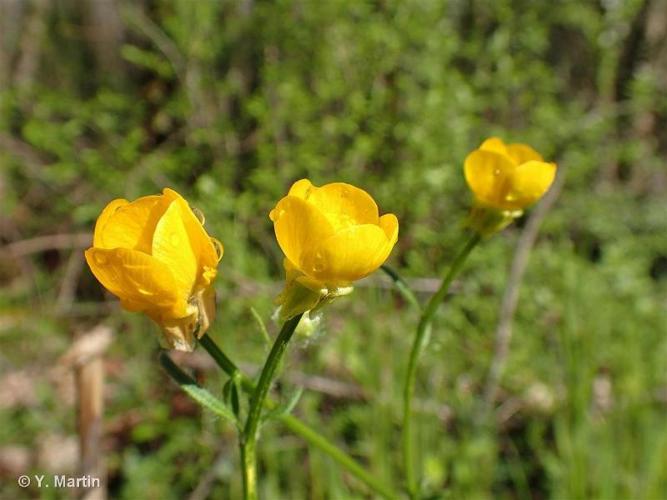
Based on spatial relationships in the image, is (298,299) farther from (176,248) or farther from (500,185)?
(500,185)

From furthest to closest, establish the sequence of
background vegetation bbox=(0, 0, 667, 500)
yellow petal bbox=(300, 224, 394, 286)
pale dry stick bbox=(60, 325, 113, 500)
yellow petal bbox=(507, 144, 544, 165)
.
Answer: background vegetation bbox=(0, 0, 667, 500) → pale dry stick bbox=(60, 325, 113, 500) → yellow petal bbox=(507, 144, 544, 165) → yellow petal bbox=(300, 224, 394, 286)

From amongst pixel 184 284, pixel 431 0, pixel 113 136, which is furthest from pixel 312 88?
pixel 184 284

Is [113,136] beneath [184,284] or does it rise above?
beneath

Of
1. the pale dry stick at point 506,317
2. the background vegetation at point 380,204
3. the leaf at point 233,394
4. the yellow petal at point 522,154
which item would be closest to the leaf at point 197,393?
the leaf at point 233,394

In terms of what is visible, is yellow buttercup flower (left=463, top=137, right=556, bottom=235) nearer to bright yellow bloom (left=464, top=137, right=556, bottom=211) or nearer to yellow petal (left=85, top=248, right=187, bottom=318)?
bright yellow bloom (left=464, top=137, right=556, bottom=211)

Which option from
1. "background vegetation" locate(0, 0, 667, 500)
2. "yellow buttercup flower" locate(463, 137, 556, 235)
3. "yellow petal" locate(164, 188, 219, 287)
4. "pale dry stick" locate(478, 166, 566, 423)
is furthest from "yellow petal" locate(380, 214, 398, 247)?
"pale dry stick" locate(478, 166, 566, 423)

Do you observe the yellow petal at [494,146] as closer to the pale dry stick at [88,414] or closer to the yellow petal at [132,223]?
the yellow petal at [132,223]

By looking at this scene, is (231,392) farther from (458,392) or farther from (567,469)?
(458,392)

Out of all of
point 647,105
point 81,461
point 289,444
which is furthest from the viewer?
point 647,105
